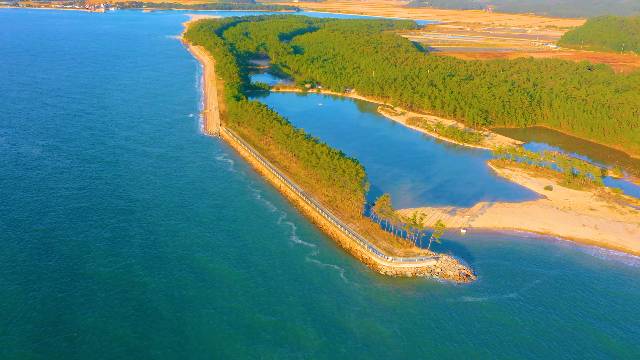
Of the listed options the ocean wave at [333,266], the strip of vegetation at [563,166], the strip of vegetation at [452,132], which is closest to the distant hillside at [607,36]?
the strip of vegetation at [452,132]

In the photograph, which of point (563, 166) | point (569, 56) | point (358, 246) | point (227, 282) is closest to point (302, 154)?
point (358, 246)

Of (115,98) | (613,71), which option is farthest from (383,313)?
(613,71)

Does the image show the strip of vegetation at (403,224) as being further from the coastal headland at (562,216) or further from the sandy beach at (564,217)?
the sandy beach at (564,217)

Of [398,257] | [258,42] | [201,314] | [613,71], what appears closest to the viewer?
[201,314]

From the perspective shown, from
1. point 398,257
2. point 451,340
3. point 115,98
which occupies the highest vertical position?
point 115,98

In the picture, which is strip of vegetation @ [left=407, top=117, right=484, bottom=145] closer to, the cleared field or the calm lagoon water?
the calm lagoon water

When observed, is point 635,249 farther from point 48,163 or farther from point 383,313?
point 48,163
